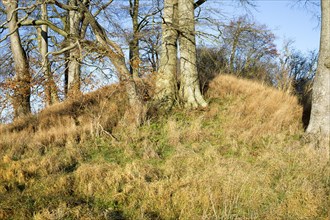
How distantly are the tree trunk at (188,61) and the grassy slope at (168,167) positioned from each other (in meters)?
0.55

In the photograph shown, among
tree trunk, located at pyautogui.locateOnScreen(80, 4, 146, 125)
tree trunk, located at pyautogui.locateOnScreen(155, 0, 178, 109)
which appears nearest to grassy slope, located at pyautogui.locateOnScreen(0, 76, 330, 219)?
tree trunk, located at pyautogui.locateOnScreen(80, 4, 146, 125)

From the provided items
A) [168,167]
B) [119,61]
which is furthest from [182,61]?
[168,167]

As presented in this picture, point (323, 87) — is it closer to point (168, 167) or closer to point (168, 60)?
point (168, 167)

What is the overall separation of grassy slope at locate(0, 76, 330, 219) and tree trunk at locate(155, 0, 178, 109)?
70 cm

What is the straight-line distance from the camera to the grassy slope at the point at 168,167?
3.51 metres

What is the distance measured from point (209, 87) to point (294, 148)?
4.61 m

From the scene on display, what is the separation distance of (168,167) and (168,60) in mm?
4758

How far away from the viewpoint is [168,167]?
4.84 m

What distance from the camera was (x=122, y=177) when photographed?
4367 mm

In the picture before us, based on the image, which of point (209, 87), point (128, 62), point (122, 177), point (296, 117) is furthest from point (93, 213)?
A: point (209, 87)

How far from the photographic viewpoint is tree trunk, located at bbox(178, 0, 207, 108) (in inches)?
337

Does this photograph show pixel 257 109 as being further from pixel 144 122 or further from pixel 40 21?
pixel 40 21

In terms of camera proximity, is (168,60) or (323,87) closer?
(323,87)

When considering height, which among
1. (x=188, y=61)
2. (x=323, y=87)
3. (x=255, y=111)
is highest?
(x=188, y=61)
